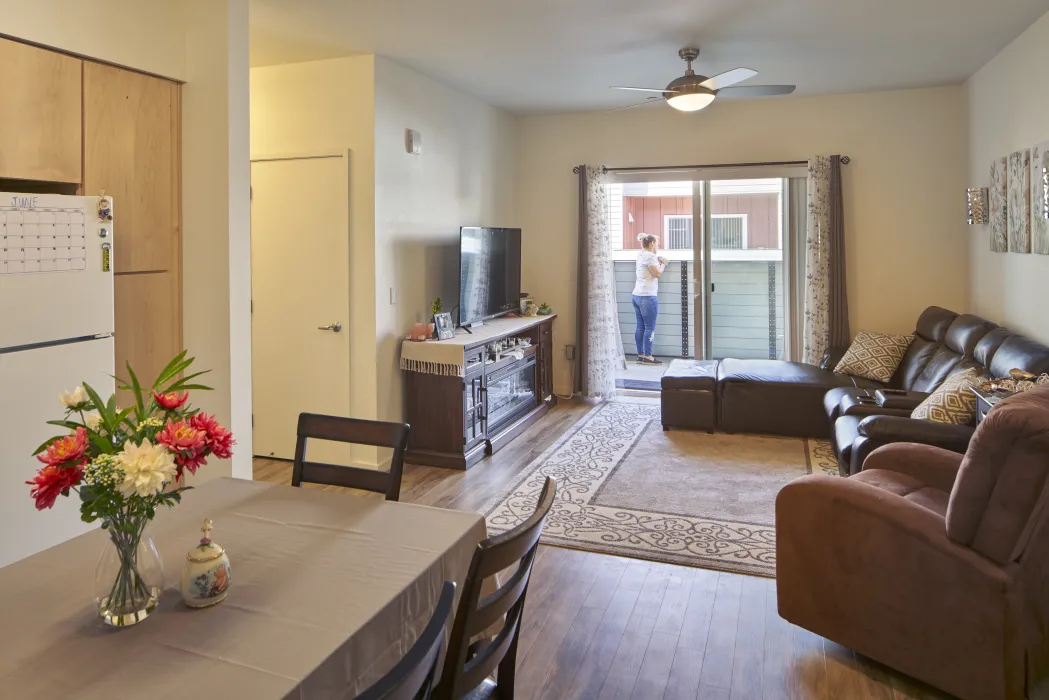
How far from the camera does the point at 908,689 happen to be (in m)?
2.36

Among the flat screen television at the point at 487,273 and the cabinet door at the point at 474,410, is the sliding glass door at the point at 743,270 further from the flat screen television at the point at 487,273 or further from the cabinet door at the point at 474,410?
the cabinet door at the point at 474,410

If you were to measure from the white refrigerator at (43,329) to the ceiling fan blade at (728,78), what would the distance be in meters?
3.26

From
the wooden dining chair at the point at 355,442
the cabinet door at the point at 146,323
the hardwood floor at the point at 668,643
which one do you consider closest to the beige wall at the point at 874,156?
the hardwood floor at the point at 668,643

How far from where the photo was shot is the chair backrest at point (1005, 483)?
196cm

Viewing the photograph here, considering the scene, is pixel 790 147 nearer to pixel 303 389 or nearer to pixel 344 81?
pixel 344 81

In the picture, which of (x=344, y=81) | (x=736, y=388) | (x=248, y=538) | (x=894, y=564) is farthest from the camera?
(x=736, y=388)

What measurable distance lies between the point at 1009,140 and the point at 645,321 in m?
3.33

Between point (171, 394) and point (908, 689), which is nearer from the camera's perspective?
point (171, 394)

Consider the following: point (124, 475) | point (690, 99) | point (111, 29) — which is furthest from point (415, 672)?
point (690, 99)

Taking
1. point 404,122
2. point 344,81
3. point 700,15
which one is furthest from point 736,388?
point 344,81

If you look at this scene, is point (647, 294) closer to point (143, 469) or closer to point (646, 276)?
point (646, 276)

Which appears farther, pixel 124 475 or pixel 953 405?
pixel 953 405

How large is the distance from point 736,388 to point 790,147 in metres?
2.26

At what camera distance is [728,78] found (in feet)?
13.9
